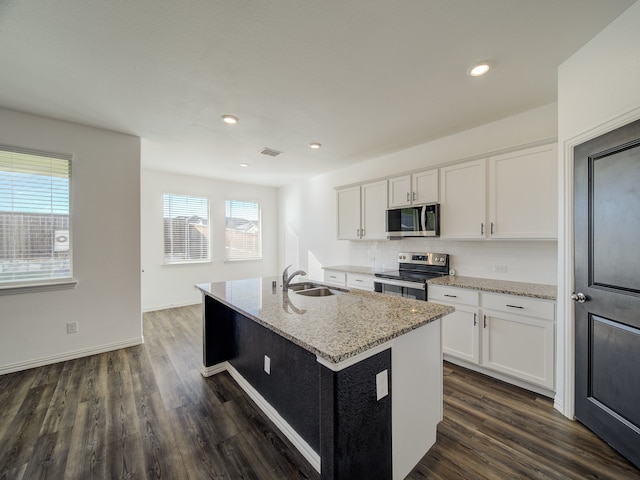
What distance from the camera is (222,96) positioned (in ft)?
7.89

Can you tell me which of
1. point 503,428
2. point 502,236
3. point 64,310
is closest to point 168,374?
point 64,310

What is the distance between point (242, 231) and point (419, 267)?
13.3 ft

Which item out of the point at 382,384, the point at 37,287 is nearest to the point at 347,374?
the point at 382,384

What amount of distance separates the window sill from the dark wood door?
475 cm

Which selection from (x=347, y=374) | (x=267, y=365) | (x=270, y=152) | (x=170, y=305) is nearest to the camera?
(x=347, y=374)

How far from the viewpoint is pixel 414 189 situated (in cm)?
341

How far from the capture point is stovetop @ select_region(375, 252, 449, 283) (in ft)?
10.7

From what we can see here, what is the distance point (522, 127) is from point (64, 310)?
5.30 m

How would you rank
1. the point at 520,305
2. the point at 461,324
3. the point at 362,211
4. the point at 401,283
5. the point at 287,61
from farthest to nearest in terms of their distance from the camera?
the point at 362,211 < the point at 401,283 < the point at 461,324 < the point at 520,305 < the point at 287,61

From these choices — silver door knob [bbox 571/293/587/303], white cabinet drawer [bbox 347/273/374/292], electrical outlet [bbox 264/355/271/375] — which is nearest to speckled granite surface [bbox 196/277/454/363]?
electrical outlet [bbox 264/355/271/375]

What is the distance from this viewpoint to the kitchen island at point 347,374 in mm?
1146

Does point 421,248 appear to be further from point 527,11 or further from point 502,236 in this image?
point 527,11

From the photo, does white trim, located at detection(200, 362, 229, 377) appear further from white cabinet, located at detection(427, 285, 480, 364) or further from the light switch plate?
white cabinet, located at detection(427, 285, 480, 364)

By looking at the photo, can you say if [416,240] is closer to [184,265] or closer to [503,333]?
[503,333]
